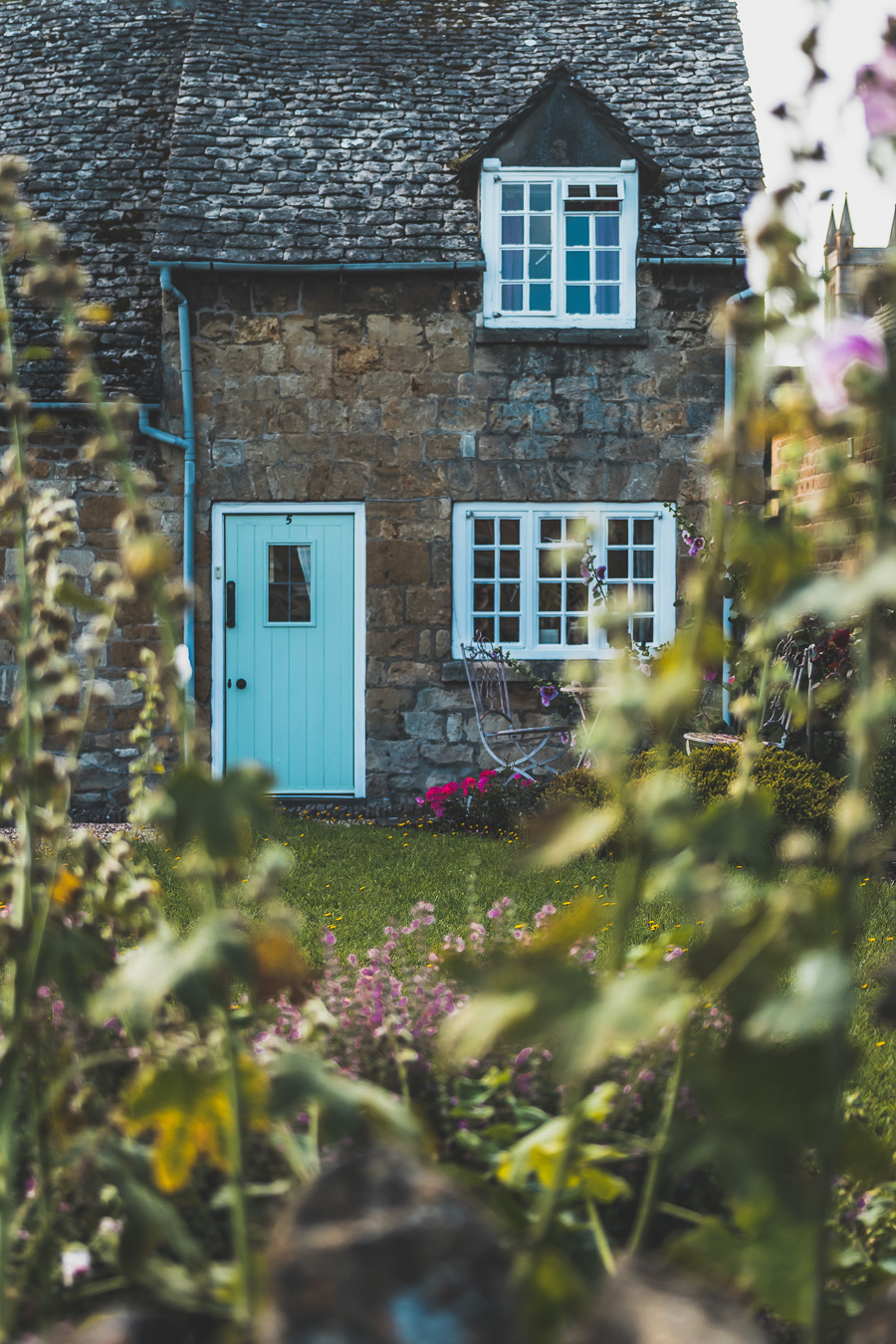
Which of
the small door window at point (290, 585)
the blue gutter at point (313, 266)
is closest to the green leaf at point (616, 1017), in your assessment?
the small door window at point (290, 585)

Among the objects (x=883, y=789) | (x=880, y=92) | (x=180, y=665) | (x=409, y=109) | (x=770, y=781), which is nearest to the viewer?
(x=880, y=92)

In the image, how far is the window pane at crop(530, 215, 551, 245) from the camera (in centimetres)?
951

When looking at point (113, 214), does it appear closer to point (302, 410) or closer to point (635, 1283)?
point (302, 410)

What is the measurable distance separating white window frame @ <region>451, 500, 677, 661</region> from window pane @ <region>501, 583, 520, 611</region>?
0.16 ft

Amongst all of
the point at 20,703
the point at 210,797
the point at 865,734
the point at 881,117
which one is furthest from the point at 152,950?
the point at 881,117

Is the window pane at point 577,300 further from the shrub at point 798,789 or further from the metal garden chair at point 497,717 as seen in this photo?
the shrub at point 798,789

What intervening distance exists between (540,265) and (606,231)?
2.03ft

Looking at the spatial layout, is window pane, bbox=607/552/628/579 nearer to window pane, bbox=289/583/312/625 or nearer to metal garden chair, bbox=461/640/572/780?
metal garden chair, bbox=461/640/572/780

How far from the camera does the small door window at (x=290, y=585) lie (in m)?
9.48

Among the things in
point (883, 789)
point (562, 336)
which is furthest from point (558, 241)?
point (883, 789)

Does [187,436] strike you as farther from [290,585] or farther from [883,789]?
[883,789]

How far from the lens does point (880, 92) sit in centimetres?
112

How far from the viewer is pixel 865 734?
37.8 inches

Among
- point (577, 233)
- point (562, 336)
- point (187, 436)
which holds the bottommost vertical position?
point (187, 436)
